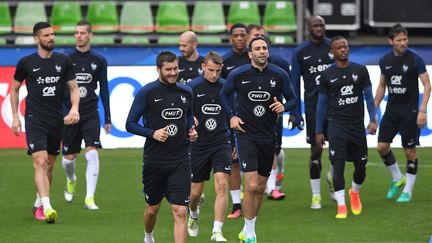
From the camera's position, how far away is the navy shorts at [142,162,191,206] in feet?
36.2

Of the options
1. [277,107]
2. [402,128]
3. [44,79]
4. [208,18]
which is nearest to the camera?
[277,107]

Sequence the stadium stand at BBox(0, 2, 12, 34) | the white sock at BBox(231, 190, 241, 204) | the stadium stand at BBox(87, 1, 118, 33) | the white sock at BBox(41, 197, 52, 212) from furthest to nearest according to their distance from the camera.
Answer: the stadium stand at BBox(87, 1, 118, 33)
the stadium stand at BBox(0, 2, 12, 34)
the white sock at BBox(231, 190, 241, 204)
the white sock at BBox(41, 197, 52, 212)

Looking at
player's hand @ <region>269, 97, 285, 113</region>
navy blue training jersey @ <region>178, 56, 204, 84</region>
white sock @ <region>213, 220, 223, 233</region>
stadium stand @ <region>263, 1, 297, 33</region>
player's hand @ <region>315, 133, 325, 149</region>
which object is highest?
player's hand @ <region>269, 97, 285, 113</region>

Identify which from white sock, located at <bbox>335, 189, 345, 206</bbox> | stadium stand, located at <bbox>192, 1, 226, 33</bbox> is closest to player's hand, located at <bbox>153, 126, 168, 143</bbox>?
white sock, located at <bbox>335, 189, 345, 206</bbox>

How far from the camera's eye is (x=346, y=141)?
46.0ft

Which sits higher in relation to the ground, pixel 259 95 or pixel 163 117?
pixel 163 117

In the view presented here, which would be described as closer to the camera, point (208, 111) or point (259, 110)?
point (259, 110)

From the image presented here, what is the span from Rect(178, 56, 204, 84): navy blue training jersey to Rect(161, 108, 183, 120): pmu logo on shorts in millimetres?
3060

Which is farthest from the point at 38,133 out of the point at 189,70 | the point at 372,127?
the point at 372,127

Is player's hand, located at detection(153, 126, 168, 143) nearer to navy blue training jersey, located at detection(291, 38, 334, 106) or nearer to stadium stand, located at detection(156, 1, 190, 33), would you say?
navy blue training jersey, located at detection(291, 38, 334, 106)

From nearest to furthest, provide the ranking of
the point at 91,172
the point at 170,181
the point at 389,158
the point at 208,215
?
the point at 170,181 → the point at 208,215 → the point at 91,172 → the point at 389,158

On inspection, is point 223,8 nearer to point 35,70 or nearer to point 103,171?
point 103,171

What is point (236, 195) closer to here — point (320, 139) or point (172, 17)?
point (320, 139)

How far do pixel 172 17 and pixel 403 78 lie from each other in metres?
10.3
